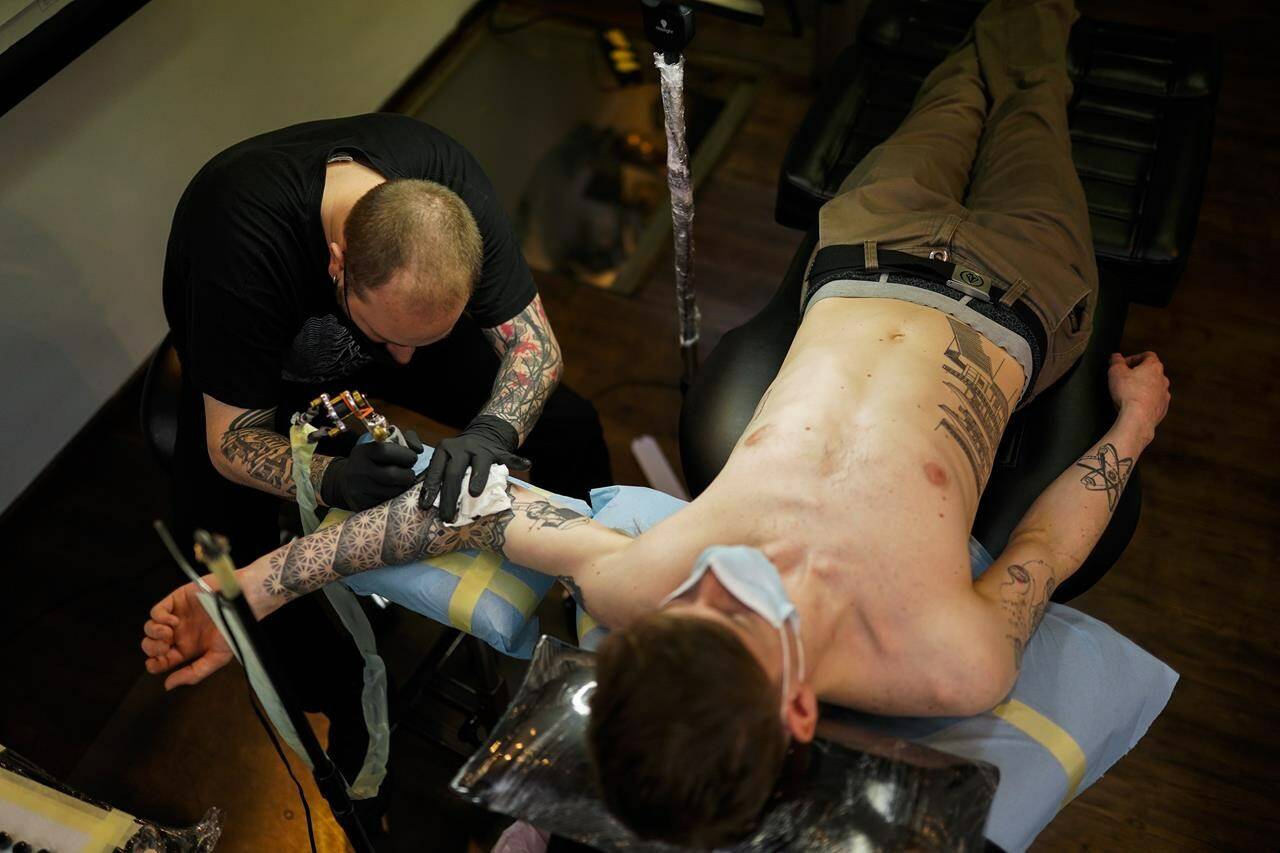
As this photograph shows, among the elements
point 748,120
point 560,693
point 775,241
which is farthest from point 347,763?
point 748,120

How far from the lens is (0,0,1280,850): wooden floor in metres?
2.01

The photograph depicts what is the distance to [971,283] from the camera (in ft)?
5.57

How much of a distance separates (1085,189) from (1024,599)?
3.23ft

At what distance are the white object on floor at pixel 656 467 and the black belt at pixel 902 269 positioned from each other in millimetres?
740

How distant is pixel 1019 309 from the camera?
5.53 ft

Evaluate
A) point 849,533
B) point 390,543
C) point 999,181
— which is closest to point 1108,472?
point 849,533

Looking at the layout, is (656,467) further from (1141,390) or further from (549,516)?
(1141,390)

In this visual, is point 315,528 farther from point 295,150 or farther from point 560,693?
point 295,150

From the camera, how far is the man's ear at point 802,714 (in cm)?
120

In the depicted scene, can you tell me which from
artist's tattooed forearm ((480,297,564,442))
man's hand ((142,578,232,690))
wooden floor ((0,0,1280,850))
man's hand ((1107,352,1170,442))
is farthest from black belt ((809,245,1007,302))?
man's hand ((142,578,232,690))

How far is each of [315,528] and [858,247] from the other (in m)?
0.99

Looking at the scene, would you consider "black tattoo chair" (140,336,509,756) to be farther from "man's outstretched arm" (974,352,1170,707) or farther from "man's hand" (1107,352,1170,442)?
"man's hand" (1107,352,1170,442)

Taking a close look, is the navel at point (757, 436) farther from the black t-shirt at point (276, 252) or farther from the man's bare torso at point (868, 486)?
the black t-shirt at point (276, 252)

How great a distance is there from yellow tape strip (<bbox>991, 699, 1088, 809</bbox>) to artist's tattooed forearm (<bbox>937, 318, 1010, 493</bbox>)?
1.06ft
